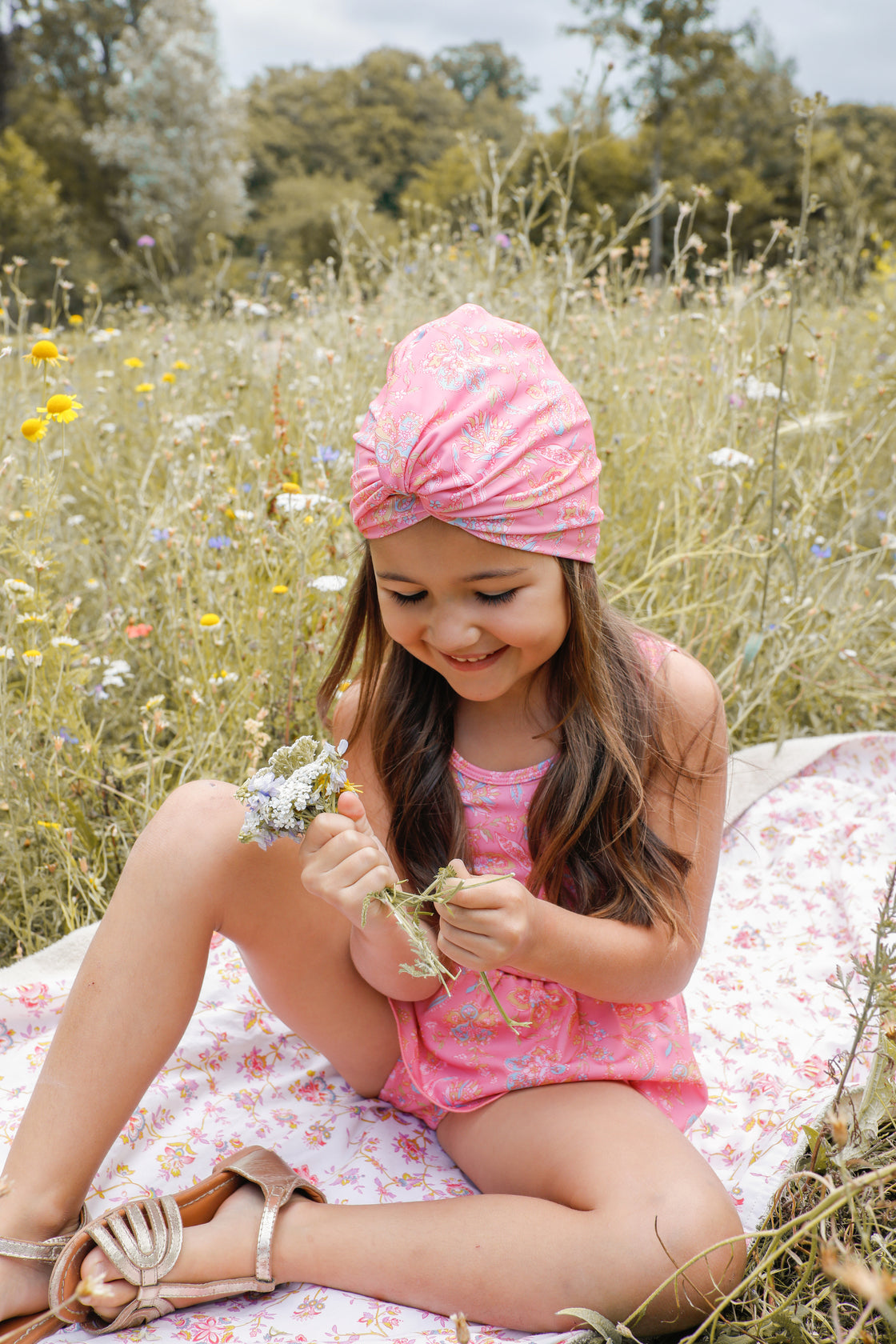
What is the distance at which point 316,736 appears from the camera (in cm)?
217

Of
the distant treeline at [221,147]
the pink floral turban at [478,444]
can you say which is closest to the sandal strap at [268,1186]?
the pink floral turban at [478,444]

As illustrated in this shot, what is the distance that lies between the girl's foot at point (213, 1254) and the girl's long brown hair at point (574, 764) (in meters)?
0.44

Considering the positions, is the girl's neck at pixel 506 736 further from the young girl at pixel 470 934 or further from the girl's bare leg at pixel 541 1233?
the girl's bare leg at pixel 541 1233

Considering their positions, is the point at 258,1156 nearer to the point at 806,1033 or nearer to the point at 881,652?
the point at 806,1033

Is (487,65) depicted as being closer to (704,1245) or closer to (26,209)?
(26,209)

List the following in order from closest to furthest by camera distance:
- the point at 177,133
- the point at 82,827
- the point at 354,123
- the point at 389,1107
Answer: the point at 389,1107 < the point at 82,827 < the point at 177,133 < the point at 354,123

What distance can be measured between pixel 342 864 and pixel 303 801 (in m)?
0.09

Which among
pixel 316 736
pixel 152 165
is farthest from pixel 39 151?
pixel 316 736

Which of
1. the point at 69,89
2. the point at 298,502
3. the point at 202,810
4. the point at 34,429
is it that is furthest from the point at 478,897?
the point at 69,89

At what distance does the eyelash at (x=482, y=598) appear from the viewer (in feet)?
3.81

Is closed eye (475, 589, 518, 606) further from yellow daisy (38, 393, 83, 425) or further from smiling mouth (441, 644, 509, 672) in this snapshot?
yellow daisy (38, 393, 83, 425)

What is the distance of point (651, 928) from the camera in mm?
1276

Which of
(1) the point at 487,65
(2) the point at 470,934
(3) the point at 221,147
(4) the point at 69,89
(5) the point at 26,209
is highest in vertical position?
(1) the point at 487,65

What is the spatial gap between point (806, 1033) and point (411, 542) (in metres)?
1.12
